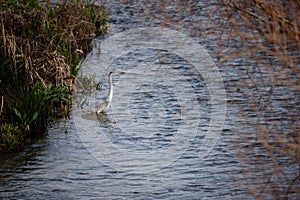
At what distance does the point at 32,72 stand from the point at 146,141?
6.05ft

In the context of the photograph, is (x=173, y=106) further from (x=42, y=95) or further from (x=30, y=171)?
(x=30, y=171)

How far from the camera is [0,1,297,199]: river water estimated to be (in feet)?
22.2

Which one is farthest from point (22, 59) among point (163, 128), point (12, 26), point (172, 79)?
point (172, 79)

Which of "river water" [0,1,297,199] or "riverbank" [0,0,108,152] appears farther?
"riverbank" [0,0,108,152]

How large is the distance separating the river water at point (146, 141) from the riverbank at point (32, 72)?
23cm

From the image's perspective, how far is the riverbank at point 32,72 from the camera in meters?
8.07

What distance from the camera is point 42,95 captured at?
829 centimetres

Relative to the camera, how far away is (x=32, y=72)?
871cm

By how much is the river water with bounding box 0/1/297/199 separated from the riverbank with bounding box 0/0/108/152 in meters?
0.23

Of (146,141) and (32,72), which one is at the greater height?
(32,72)

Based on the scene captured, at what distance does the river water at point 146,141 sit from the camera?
22.2 feet

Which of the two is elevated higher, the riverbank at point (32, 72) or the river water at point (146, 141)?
the riverbank at point (32, 72)

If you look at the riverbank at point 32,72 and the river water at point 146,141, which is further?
the riverbank at point 32,72

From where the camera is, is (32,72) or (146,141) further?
(32,72)
